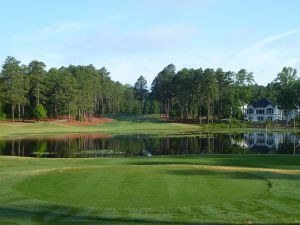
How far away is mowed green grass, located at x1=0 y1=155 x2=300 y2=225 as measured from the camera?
1262cm

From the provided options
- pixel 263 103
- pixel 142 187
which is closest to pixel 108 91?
pixel 263 103

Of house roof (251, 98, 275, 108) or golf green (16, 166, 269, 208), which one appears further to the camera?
house roof (251, 98, 275, 108)

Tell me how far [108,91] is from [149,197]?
5905 inches

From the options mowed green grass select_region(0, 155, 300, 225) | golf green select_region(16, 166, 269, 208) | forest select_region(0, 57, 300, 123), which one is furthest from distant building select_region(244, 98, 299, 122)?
mowed green grass select_region(0, 155, 300, 225)

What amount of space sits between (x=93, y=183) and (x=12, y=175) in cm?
544

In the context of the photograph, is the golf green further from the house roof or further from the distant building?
the house roof

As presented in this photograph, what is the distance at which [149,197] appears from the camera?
1520 cm

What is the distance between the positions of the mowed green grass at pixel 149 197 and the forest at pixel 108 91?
92580 mm

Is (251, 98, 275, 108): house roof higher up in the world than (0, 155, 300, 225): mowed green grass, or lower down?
higher up

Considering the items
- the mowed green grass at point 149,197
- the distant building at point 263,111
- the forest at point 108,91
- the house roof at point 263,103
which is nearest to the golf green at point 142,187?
the mowed green grass at point 149,197

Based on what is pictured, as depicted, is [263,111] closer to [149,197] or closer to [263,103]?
[263,103]

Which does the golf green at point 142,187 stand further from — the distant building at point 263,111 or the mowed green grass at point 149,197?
the distant building at point 263,111

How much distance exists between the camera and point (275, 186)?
57.3 feet

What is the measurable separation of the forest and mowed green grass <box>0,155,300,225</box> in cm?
9258
